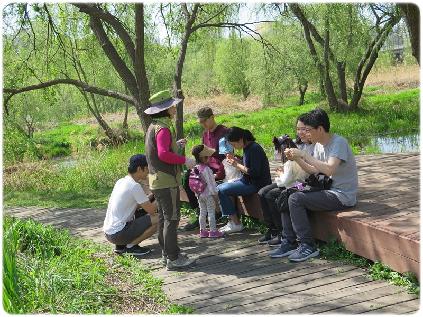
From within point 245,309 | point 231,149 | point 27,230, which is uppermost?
point 231,149

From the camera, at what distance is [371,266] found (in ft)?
15.7

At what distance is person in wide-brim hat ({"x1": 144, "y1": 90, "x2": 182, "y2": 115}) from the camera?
5246 mm

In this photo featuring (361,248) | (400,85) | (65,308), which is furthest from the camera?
(400,85)

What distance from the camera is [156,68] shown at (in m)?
23.1

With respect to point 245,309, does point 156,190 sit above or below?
above

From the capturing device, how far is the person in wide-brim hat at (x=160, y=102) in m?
5.25

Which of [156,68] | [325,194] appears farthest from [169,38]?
[156,68]

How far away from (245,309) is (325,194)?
1468 mm

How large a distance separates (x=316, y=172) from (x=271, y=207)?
2.30 ft

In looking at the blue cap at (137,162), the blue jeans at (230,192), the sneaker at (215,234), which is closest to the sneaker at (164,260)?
the sneaker at (215,234)

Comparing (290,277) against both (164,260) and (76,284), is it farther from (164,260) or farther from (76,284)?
(76,284)

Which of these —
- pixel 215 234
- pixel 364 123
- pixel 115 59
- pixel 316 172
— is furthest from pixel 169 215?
pixel 364 123

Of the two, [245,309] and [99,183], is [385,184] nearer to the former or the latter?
[245,309]

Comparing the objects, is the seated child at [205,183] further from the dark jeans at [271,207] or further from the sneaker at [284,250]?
the sneaker at [284,250]
